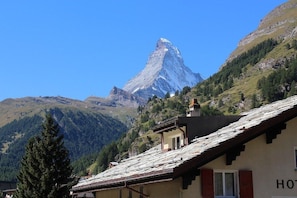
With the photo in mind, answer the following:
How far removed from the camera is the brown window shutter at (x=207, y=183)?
55.4ft

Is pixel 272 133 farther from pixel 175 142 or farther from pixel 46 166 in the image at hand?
pixel 46 166

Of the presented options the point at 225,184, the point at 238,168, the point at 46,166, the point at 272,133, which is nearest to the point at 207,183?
the point at 225,184

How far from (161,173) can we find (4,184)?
16751 cm

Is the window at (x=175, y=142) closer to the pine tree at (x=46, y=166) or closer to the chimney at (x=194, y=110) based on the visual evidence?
the chimney at (x=194, y=110)

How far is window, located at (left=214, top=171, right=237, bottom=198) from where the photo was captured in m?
17.5

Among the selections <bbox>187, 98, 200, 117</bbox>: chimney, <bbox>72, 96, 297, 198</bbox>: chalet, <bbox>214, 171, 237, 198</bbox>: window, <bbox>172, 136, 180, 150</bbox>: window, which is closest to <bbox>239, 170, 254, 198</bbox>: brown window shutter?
<bbox>72, 96, 297, 198</bbox>: chalet

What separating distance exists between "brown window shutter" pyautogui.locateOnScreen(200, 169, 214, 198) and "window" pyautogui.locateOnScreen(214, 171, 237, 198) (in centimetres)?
49

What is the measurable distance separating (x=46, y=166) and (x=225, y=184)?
35.6 metres

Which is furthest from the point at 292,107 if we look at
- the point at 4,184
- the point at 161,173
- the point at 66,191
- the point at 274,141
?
the point at 4,184

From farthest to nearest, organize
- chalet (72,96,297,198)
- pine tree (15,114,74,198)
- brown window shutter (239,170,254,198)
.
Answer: pine tree (15,114,74,198) → brown window shutter (239,170,254,198) → chalet (72,96,297,198)

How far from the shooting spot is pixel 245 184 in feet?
57.5

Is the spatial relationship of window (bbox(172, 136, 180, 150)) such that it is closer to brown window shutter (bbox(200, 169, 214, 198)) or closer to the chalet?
the chalet

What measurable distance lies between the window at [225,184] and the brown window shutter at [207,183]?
488mm

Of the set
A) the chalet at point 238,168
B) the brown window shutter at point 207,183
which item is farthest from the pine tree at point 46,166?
the brown window shutter at point 207,183
